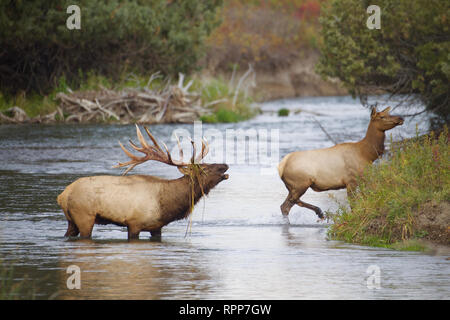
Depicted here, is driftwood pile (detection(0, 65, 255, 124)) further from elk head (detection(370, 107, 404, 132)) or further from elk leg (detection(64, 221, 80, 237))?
elk leg (detection(64, 221, 80, 237))

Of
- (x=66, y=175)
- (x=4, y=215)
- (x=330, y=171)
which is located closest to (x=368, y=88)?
(x=66, y=175)

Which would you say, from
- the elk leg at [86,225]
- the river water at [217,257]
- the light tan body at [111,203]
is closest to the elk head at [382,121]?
the river water at [217,257]

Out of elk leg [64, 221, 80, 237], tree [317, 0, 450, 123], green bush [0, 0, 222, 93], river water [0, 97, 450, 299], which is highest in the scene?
green bush [0, 0, 222, 93]

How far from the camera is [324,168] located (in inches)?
557

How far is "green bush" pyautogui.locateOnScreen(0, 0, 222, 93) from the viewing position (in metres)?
38.5

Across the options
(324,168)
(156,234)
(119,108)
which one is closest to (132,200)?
(156,234)

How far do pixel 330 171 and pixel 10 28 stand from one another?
1028 inches

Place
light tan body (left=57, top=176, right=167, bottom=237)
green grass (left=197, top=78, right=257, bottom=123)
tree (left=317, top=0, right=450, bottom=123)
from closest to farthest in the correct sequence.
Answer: light tan body (left=57, top=176, right=167, bottom=237)
tree (left=317, top=0, right=450, bottom=123)
green grass (left=197, top=78, right=257, bottom=123)

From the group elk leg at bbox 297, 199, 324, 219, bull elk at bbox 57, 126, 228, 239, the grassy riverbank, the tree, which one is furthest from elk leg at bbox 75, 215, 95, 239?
the tree

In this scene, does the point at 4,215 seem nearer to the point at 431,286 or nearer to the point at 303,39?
the point at 431,286

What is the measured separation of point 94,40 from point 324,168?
29.2 meters

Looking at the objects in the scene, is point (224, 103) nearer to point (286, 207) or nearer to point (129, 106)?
point (129, 106)

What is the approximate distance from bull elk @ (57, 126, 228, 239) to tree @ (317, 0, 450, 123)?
39.7 feet

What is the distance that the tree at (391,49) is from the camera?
23219 millimetres
